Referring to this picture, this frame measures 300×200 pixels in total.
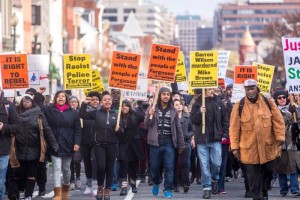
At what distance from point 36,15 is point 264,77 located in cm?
5803

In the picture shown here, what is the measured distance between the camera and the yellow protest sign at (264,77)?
24.8 m

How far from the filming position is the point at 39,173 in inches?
804

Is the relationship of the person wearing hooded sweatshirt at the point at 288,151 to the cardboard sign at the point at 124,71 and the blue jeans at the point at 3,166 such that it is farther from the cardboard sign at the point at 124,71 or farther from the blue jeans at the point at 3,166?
the blue jeans at the point at 3,166

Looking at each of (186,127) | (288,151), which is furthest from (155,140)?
(288,151)

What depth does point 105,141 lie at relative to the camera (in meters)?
18.8

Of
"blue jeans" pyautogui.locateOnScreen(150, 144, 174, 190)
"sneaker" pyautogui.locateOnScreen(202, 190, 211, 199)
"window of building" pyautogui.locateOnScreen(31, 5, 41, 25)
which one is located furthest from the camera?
"window of building" pyautogui.locateOnScreen(31, 5, 41, 25)

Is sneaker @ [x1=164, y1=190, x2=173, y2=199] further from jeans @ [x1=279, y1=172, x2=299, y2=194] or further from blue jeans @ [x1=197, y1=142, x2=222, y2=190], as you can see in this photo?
jeans @ [x1=279, y1=172, x2=299, y2=194]

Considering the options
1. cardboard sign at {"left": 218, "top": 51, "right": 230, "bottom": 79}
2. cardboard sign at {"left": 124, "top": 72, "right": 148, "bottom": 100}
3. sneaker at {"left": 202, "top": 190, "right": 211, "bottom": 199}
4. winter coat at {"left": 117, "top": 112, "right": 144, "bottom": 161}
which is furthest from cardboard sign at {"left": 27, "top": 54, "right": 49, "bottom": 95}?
sneaker at {"left": 202, "top": 190, "right": 211, "bottom": 199}

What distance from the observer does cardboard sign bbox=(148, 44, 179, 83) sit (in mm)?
21406

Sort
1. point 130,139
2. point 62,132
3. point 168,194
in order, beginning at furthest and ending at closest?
point 130,139 < point 168,194 < point 62,132

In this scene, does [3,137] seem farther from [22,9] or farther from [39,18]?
[39,18]

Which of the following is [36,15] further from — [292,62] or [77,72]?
[292,62]

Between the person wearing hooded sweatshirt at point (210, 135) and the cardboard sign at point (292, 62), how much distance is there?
1.40 m

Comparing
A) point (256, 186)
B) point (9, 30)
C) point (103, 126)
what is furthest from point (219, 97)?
point (9, 30)
